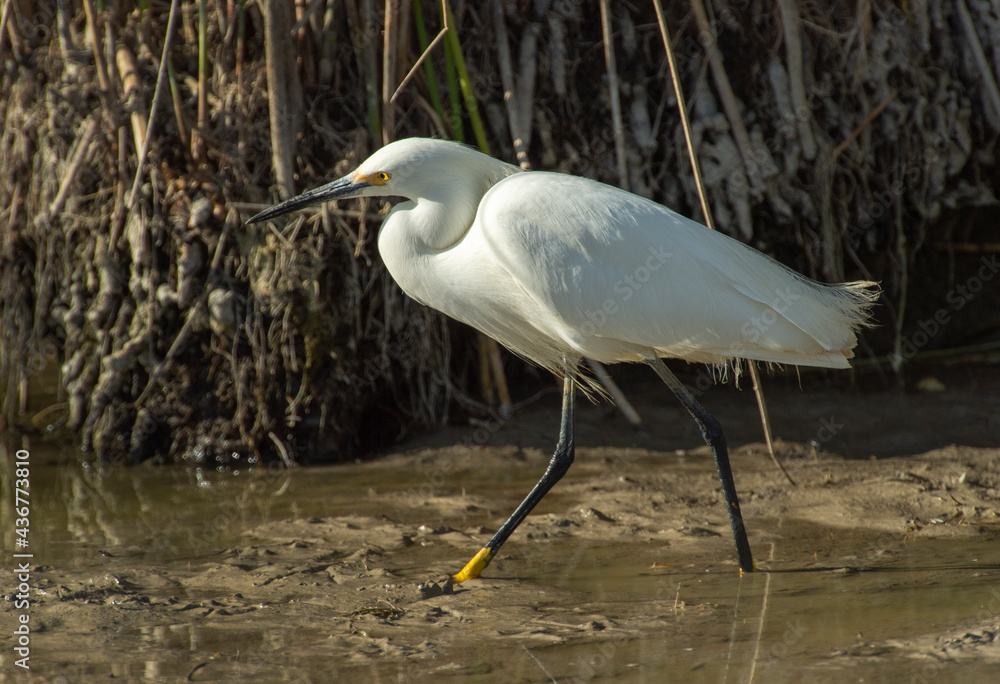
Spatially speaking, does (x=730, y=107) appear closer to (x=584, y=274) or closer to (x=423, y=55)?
(x=423, y=55)

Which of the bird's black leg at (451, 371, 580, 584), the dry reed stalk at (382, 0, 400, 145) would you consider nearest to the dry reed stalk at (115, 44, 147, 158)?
the dry reed stalk at (382, 0, 400, 145)

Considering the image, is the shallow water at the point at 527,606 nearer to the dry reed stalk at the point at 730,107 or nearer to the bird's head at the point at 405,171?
the bird's head at the point at 405,171

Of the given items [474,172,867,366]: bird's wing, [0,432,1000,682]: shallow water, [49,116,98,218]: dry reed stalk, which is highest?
[49,116,98,218]: dry reed stalk

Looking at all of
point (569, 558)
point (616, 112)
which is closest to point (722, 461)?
point (569, 558)

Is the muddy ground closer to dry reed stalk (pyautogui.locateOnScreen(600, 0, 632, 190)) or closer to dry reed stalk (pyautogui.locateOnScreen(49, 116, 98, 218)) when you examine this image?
dry reed stalk (pyautogui.locateOnScreen(600, 0, 632, 190))

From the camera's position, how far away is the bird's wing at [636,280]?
2.82 metres

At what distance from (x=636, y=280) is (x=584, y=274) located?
0.58ft

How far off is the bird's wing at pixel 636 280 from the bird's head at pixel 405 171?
0.19m

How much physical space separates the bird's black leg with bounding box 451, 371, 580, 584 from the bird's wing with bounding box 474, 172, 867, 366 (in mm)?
367

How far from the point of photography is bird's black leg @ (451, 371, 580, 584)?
2.97m

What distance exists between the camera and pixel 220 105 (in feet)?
14.6

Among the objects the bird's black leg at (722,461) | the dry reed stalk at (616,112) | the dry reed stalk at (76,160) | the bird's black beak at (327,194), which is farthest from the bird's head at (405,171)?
the dry reed stalk at (76,160)

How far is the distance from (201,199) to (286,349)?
2.85 feet

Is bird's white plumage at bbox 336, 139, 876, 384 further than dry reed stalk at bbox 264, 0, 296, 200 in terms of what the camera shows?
No
